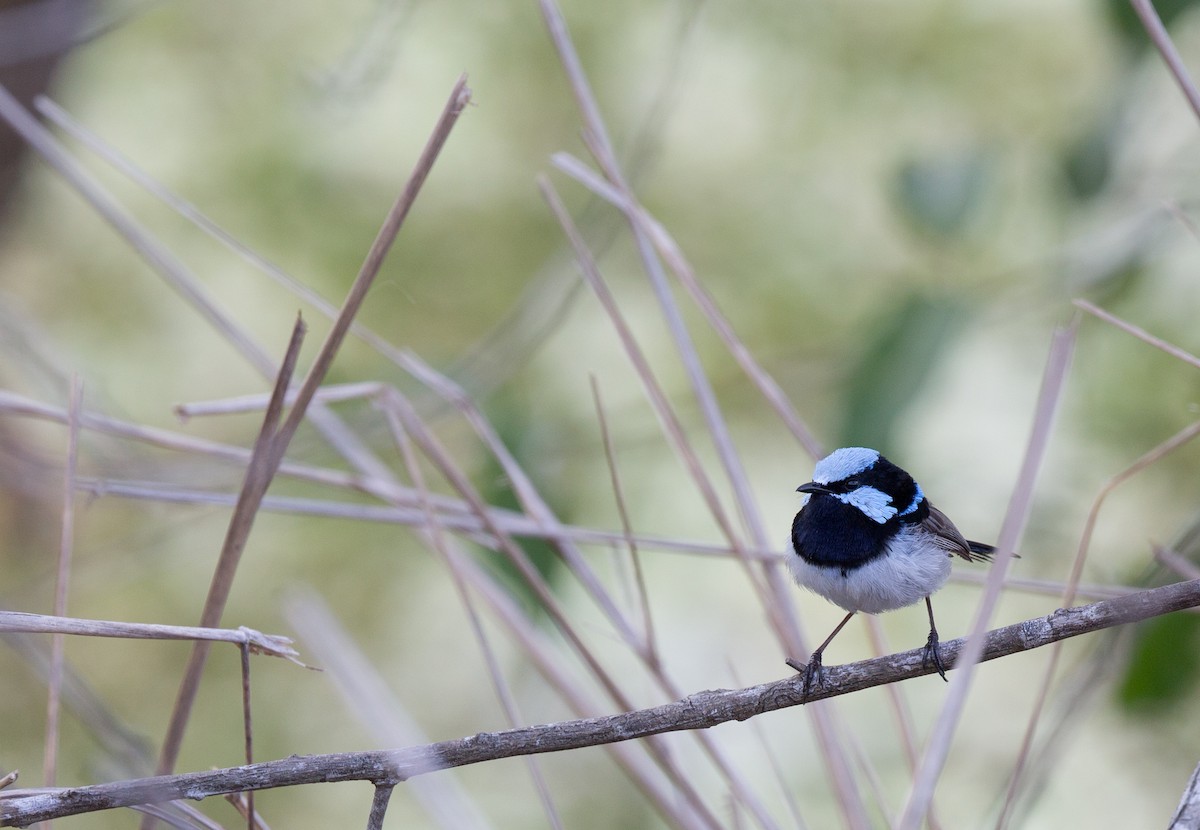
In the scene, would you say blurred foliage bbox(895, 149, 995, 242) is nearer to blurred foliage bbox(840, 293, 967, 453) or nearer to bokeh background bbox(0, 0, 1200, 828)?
blurred foliage bbox(840, 293, 967, 453)

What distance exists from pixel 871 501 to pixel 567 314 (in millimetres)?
1794

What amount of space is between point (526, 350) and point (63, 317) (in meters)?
2.97

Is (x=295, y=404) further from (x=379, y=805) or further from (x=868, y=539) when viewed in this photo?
(x=868, y=539)

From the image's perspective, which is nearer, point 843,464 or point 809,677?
point 809,677

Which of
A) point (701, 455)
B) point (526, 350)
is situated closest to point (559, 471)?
point (526, 350)

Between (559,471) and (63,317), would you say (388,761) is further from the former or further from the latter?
(63,317)

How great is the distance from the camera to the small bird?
144cm

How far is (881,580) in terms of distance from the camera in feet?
4.66

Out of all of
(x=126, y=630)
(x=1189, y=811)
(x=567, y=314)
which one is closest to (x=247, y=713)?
(x=126, y=630)

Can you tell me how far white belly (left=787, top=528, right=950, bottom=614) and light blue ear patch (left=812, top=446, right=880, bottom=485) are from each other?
132mm

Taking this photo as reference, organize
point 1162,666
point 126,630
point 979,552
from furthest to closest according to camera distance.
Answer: point 1162,666 < point 979,552 < point 126,630

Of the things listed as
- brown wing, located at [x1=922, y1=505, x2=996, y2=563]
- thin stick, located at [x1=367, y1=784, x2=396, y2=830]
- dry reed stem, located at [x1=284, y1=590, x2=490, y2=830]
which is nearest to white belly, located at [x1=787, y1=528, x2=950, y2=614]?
brown wing, located at [x1=922, y1=505, x2=996, y2=563]

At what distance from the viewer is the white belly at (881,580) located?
1425 mm

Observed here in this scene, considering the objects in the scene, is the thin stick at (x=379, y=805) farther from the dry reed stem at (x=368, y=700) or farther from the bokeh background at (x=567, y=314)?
the bokeh background at (x=567, y=314)
